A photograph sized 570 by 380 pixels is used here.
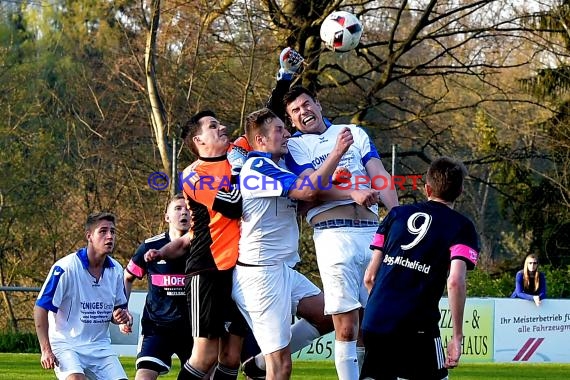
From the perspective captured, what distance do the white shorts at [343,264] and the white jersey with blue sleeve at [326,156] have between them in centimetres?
19

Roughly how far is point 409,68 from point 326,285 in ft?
44.2

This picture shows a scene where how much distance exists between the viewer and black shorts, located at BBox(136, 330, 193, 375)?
27.4ft

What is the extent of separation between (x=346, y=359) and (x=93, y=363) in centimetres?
198

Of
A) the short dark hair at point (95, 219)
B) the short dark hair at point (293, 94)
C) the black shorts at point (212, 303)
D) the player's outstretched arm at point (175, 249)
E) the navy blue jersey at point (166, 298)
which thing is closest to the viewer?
the black shorts at point (212, 303)

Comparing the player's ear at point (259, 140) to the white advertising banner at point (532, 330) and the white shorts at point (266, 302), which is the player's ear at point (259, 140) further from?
the white advertising banner at point (532, 330)

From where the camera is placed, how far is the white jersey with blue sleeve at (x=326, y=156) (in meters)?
7.16

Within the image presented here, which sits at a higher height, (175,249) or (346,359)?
(175,249)

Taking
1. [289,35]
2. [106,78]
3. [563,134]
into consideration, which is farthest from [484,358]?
[106,78]

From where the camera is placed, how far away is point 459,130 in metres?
33.5

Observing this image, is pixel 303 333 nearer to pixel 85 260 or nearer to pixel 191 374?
pixel 191 374

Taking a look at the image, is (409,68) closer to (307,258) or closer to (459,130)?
(307,258)

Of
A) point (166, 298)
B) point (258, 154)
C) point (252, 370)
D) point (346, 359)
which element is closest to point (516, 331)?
point (166, 298)

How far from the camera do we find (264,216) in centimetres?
656

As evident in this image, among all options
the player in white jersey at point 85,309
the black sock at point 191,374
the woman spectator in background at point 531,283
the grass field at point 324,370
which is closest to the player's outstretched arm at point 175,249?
the player in white jersey at point 85,309
